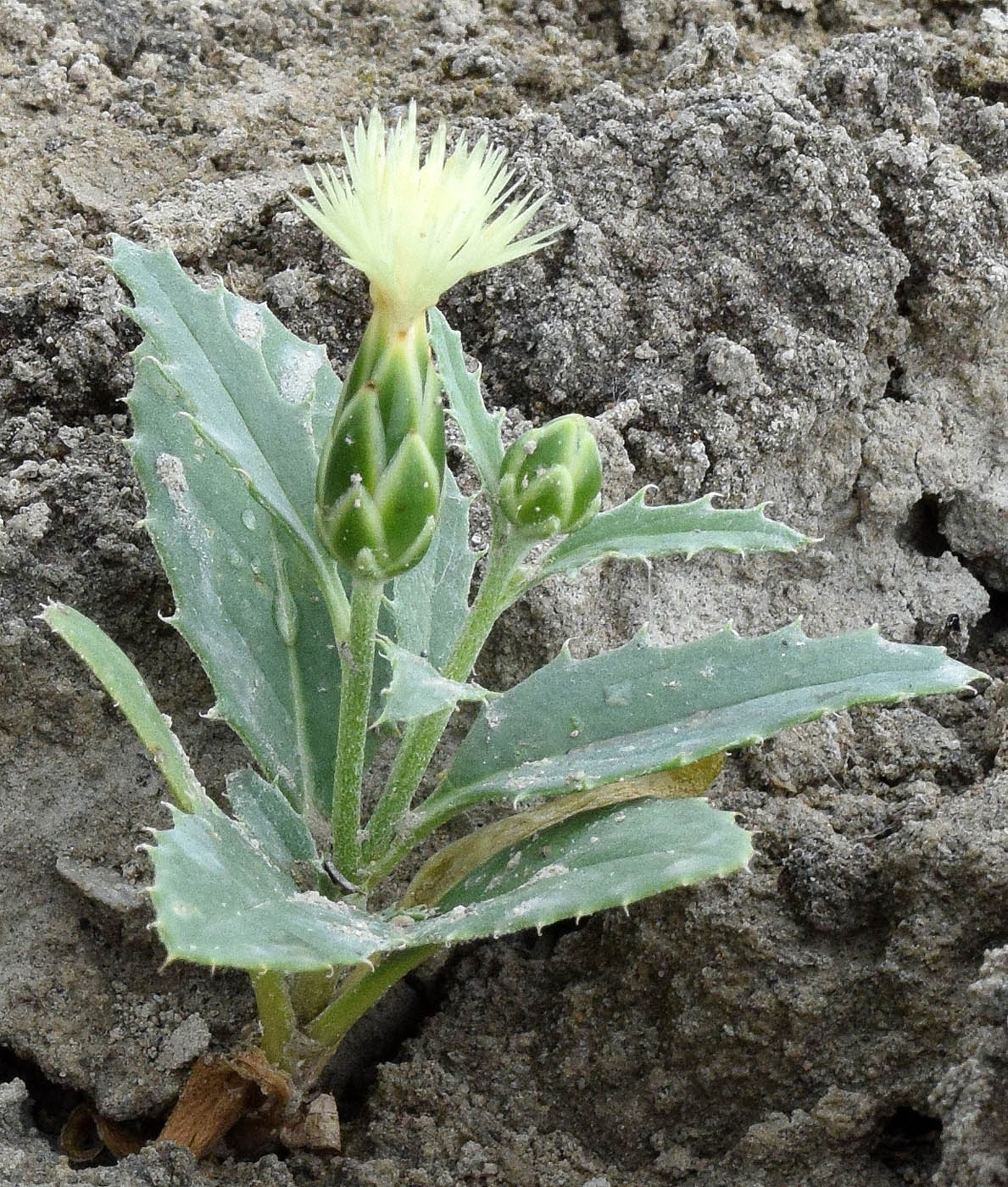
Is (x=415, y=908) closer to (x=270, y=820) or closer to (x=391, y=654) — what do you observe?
(x=270, y=820)

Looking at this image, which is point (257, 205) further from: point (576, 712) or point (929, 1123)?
point (929, 1123)

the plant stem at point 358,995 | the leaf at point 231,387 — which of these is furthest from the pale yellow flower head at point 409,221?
the plant stem at point 358,995

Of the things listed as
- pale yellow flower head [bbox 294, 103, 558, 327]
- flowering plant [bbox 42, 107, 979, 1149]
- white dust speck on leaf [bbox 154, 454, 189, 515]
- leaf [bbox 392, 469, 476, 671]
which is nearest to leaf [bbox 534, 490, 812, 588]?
flowering plant [bbox 42, 107, 979, 1149]

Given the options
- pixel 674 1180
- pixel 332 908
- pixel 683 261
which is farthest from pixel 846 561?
pixel 332 908

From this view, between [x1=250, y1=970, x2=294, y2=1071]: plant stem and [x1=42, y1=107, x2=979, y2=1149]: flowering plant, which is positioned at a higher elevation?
[x1=42, y1=107, x2=979, y2=1149]: flowering plant

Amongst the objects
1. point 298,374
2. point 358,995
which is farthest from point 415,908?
point 298,374

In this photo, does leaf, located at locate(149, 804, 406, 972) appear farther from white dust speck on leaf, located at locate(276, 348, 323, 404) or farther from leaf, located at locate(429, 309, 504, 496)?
white dust speck on leaf, located at locate(276, 348, 323, 404)

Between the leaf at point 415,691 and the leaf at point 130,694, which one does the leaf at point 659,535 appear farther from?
the leaf at point 130,694
